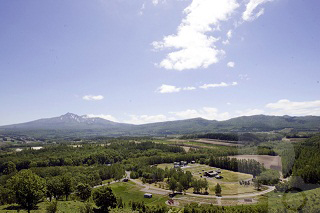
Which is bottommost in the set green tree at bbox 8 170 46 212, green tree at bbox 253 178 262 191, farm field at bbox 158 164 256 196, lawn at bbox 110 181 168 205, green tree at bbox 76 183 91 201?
lawn at bbox 110 181 168 205

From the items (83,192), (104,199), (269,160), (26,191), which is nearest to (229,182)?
(269,160)

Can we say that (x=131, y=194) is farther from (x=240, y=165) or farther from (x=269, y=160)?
(x=269, y=160)

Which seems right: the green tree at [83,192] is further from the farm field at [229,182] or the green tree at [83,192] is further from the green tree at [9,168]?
the green tree at [9,168]

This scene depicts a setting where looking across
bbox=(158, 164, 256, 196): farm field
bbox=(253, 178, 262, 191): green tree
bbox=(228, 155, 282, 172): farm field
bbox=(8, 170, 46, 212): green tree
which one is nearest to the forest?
bbox=(8, 170, 46, 212): green tree

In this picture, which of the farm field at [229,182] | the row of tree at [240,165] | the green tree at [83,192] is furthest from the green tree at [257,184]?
the green tree at [83,192]

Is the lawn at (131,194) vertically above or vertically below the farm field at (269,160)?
below

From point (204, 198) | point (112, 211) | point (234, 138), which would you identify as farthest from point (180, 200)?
point (234, 138)

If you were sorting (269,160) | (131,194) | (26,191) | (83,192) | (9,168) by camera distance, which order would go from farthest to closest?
(9,168) → (269,160) → (131,194) → (83,192) → (26,191)

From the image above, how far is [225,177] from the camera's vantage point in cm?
8875

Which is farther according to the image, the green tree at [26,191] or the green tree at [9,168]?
the green tree at [9,168]

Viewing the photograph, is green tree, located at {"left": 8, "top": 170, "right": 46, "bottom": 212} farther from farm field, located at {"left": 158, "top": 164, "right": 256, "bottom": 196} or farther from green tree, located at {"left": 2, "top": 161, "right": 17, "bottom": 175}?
green tree, located at {"left": 2, "top": 161, "right": 17, "bottom": 175}

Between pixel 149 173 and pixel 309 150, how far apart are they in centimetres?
7207

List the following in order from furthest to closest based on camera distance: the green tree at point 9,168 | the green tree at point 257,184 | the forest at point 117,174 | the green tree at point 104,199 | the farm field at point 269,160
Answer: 1. the green tree at point 9,168
2. the farm field at point 269,160
3. the green tree at point 257,184
4. the green tree at point 104,199
5. the forest at point 117,174

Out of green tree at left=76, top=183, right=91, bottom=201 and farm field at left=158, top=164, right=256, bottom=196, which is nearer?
green tree at left=76, top=183, right=91, bottom=201
